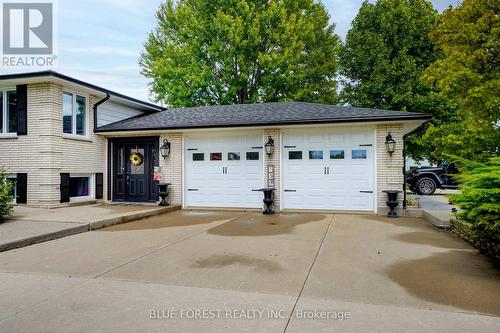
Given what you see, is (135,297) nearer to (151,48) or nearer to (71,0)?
(71,0)

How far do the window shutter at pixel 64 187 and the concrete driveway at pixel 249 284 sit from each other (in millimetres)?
4171

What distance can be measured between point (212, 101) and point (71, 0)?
12052 millimetres

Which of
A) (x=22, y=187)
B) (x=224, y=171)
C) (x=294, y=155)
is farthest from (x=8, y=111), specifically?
(x=294, y=155)

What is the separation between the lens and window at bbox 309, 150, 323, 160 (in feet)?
32.1

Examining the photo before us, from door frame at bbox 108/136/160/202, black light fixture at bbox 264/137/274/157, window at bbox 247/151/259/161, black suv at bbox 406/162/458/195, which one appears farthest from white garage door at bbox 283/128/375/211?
black suv at bbox 406/162/458/195

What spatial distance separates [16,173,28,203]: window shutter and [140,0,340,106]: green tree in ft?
42.4

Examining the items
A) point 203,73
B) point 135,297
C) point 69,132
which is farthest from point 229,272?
point 203,73

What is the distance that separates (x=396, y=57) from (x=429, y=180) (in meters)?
7.07

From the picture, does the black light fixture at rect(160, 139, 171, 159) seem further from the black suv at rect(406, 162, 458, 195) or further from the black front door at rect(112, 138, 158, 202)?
the black suv at rect(406, 162, 458, 195)

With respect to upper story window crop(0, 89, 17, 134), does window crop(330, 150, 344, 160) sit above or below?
below

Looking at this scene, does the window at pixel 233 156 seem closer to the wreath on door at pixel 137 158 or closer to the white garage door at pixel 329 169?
the white garage door at pixel 329 169

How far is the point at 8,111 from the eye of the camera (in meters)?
10.1

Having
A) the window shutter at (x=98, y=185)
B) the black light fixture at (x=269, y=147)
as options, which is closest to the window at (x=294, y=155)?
the black light fixture at (x=269, y=147)

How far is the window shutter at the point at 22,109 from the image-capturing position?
9711 millimetres
